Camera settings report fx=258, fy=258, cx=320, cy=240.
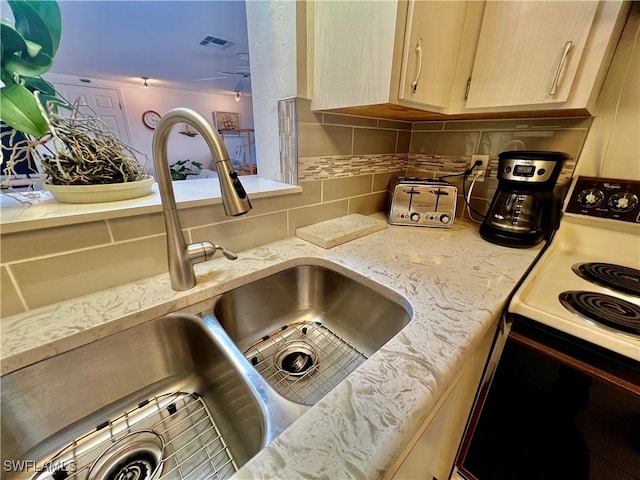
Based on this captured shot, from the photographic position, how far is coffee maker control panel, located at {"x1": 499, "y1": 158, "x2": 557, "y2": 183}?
0.81m

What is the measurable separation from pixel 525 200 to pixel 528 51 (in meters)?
0.44

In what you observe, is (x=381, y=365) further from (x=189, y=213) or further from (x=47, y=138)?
(x=47, y=138)

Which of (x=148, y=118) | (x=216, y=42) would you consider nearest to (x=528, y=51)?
(x=216, y=42)

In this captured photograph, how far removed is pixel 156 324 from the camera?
Result: 57cm

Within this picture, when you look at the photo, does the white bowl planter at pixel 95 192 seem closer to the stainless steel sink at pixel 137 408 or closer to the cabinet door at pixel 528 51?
the stainless steel sink at pixel 137 408

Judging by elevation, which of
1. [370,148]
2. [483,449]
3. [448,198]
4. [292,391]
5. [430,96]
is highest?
[430,96]

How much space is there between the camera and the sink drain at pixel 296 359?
2.11 feet

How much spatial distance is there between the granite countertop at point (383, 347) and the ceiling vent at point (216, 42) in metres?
2.37

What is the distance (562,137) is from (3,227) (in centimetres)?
155

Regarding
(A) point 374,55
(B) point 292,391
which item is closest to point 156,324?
(B) point 292,391

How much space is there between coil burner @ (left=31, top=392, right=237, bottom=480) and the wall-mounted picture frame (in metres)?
5.43

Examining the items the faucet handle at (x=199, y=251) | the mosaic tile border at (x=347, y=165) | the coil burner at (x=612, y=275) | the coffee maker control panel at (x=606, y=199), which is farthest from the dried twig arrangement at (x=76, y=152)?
the coffee maker control panel at (x=606, y=199)

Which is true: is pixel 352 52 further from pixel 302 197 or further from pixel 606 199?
pixel 606 199

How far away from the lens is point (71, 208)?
22.4 inches
